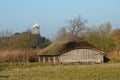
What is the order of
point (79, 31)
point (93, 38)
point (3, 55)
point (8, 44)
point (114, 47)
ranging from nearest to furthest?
1. point (3, 55)
2. point (114, 47)
3. point (93, 38)
4. point (8, 44)
5. point (79, 31)

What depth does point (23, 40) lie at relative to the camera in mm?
75062

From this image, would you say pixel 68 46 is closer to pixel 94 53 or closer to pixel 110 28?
pixel 94 53

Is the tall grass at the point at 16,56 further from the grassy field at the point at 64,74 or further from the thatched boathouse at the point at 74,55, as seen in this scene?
the grassy field at the point at 64,74

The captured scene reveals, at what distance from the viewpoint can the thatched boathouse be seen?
60.9 meters

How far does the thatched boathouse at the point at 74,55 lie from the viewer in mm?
60938

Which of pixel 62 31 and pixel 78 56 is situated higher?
pixel 62 31

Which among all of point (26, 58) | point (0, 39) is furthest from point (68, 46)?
point (0, 39)

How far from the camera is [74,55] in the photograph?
61.3 meters

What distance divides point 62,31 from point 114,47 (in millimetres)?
24276

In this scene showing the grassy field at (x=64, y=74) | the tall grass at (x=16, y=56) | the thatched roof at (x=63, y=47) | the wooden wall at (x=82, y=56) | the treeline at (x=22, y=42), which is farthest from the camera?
the treeline at (x=22, y=42)

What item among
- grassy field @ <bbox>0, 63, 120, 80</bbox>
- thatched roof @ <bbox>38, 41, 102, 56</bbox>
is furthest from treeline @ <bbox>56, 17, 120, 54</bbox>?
grassy field @ <bbox>0, 63, 120, 80</bbox>

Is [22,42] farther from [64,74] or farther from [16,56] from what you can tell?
[64,74]

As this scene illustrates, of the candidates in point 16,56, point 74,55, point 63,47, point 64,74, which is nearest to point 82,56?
point 74,55

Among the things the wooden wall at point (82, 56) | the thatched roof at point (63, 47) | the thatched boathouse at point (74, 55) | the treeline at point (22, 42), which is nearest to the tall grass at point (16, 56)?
the thatched boathouse at point (74, 55)
